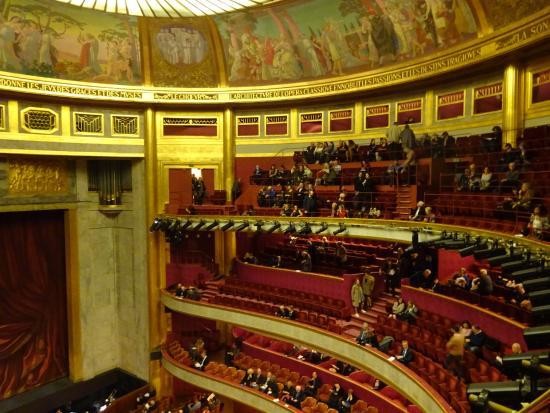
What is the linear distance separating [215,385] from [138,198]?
668cm

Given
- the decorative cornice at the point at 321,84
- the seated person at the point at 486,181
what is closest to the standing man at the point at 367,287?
the seated person at the point at 486,181

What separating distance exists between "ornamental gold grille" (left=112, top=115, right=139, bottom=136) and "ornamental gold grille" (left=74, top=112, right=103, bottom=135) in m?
0.45

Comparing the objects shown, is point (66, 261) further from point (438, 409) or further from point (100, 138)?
point (438, 409)

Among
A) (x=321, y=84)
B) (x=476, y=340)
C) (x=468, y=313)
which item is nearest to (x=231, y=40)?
(x=321, y=84)

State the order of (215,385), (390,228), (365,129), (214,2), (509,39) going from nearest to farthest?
(509,39) < (390,228) < (215,385) < (214,2) < (365,129)

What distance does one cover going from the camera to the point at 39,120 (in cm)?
1320

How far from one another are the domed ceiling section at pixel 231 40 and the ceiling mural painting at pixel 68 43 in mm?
26

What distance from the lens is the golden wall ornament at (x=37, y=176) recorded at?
13344mm

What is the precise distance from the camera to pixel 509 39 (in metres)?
9.21

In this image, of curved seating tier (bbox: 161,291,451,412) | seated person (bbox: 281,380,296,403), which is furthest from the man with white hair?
seated person (bbox: 281,380,296,403)

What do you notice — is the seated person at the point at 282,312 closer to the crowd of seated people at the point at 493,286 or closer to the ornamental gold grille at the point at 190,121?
the crowd of seated people at the point at 493,286

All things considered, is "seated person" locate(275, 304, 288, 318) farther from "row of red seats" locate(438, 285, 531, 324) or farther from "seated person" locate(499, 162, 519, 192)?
"seated person" locate(499, 162, 519, 192)

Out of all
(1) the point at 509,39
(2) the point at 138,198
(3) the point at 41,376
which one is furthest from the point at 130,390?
(1) the point at 509,39

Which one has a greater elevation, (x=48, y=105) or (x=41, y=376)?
(x=48, y=105)
